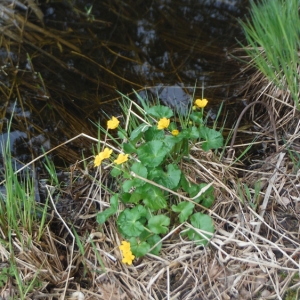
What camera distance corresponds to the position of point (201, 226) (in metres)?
1.84

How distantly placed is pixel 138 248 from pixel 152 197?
217 millimetres

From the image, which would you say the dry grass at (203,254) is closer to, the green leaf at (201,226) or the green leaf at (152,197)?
the green leaf at (201,226)

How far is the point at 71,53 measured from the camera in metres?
3.23

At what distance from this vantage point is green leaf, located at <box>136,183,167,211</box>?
182 cm

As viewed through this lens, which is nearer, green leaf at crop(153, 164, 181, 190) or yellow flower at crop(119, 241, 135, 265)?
yellow flower at crop(119, 241, 135, 265)

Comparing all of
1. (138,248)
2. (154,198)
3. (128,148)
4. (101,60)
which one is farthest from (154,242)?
(101,60)

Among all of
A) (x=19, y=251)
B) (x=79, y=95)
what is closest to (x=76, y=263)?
(x=19, y=251)

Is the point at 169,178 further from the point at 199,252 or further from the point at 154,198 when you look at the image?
the point at 199,252

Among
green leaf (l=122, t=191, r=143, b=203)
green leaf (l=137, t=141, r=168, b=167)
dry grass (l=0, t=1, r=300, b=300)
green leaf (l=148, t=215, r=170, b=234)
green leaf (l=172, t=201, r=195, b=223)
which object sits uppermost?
green leaf (l=137, t=141, r=168, b=167)

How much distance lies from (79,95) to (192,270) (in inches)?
61.8

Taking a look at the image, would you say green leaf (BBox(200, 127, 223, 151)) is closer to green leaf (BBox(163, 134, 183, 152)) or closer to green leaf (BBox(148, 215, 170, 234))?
green leaf (BBox(163, 134, 183, 152))

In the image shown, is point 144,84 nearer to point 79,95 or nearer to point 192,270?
point 79,95

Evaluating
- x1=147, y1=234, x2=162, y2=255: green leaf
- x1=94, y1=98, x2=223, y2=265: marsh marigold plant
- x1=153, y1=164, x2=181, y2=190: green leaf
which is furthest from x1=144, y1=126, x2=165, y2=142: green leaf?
x1=147, y1=234, x2=162, y2=255: green leaf

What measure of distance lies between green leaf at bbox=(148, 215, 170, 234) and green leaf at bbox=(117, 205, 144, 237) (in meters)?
0.05
